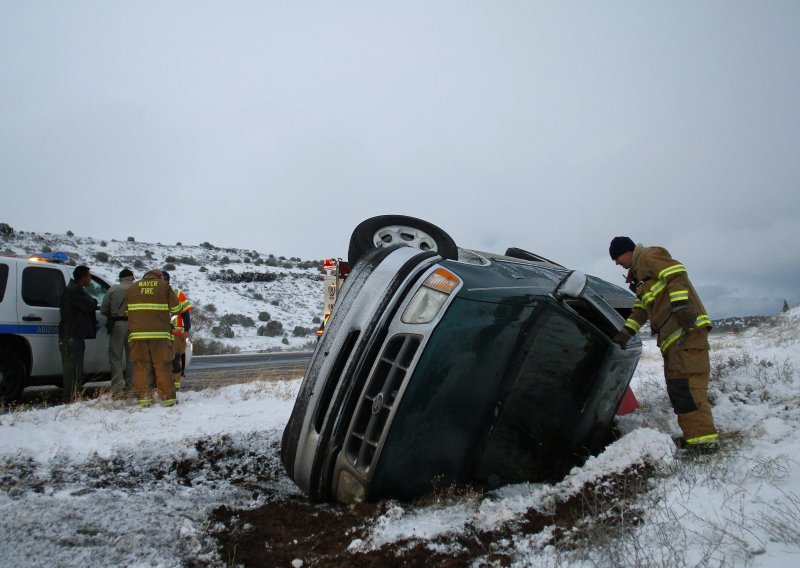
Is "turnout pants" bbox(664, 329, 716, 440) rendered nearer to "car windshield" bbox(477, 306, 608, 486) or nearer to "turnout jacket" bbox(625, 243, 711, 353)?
"turnout jacket" bbox(625, 243, 711, 353)

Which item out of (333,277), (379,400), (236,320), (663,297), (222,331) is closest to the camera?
(379,400)

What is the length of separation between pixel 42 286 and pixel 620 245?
650 cm

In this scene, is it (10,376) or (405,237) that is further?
(10,376)

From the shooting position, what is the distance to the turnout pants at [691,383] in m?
3.54

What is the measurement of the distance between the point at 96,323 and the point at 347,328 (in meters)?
5.16

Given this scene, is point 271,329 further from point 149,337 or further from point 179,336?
point 149,337

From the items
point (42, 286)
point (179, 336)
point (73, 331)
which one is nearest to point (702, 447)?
point (73, 331)

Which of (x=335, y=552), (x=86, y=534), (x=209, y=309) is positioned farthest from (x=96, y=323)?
(x=209, y=309)

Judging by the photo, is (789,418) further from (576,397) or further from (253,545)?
(253,545)

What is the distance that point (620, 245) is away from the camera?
4.23 meters

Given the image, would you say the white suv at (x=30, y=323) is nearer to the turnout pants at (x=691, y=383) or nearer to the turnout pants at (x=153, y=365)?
the turnout pants at (x=153, y=365)

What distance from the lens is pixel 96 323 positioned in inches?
271

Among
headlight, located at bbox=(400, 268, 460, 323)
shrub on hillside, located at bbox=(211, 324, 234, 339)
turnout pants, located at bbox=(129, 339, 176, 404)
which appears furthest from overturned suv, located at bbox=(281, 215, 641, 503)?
shrub on hillside, located at bbox=(211, 324, 234, 339)

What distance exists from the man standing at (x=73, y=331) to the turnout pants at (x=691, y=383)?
20.1 ft
